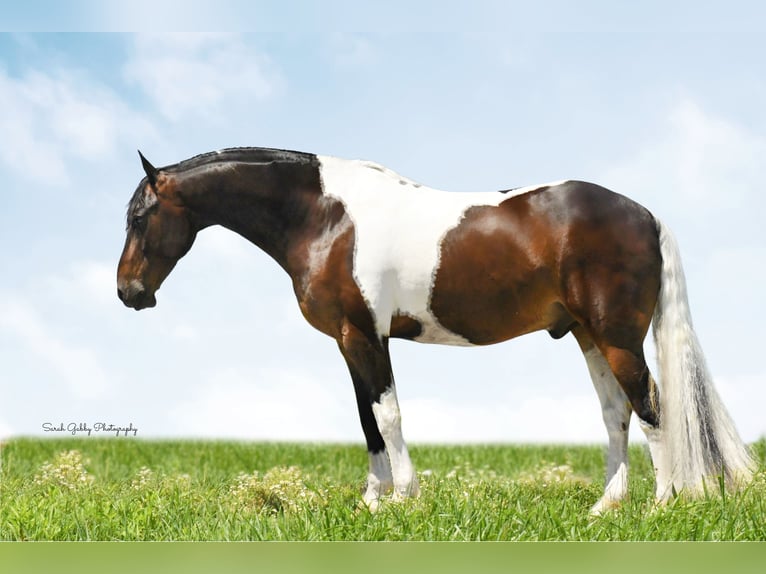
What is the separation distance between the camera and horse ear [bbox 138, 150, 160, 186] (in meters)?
5.13

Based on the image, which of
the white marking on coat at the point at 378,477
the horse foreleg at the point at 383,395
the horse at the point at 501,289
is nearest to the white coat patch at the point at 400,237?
the horse at the point at 501,289

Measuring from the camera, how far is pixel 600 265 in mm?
4691

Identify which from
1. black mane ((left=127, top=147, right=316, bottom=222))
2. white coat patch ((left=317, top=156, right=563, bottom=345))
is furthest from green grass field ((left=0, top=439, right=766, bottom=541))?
black mane ((left=127, top=147, right=316, bottom=222))

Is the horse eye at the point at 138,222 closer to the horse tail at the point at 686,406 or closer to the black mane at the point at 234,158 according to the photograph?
the black mane at the point at 234,158

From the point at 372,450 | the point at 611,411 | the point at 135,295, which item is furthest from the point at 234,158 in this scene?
the point at 611,411

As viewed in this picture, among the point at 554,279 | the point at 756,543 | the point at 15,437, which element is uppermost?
the point at 554,279

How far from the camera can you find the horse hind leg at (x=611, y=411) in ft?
16.5

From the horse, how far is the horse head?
53cm

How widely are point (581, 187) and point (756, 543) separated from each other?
2.14 meters

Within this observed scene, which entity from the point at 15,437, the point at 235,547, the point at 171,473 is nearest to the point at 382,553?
Result: the point at 235,547

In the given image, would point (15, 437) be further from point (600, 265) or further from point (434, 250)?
point (600, 265)

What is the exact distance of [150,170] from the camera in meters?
5.15

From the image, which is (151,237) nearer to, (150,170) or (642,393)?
(150,170)

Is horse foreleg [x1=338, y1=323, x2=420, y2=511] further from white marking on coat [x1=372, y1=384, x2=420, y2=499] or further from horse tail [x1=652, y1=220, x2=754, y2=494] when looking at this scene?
horse tail [x1=652, y1=220, x2=754, y2=494]
